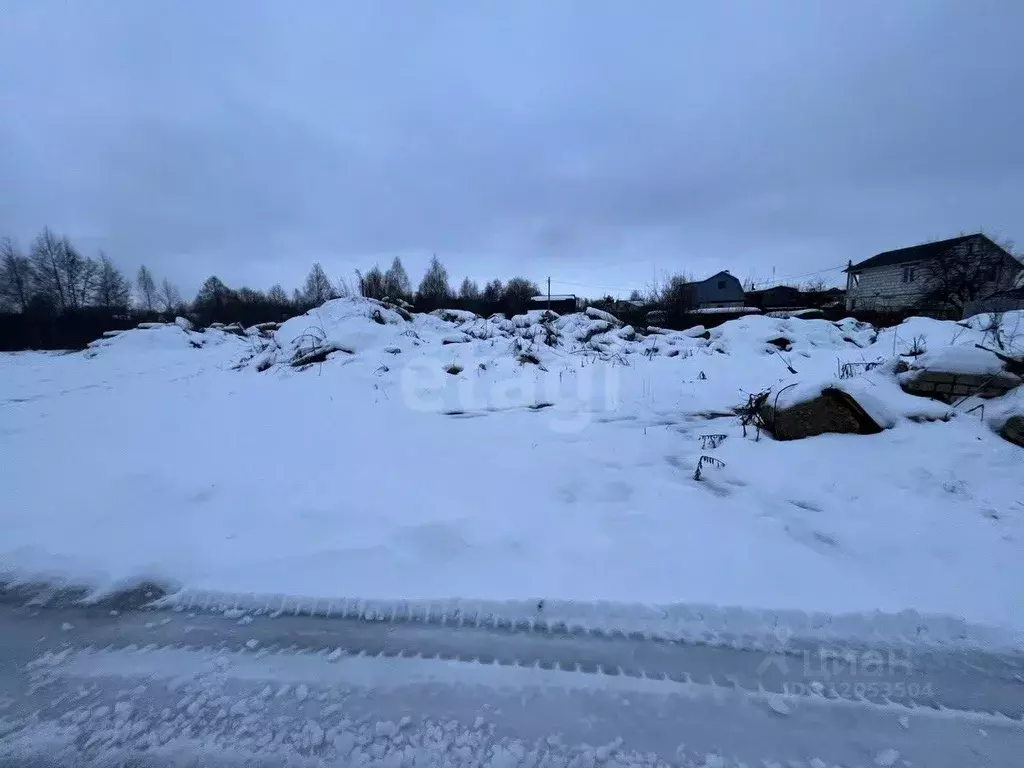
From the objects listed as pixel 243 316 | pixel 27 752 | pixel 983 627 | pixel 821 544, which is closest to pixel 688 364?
pixel 821 544

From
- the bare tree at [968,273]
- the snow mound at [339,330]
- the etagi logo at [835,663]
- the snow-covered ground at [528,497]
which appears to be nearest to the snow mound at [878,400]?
the snow-covered ground at [528,497]

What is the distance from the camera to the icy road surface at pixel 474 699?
59.0 inches

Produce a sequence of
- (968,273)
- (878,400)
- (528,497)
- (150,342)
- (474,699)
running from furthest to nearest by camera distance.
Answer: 1. (968,273)
2. (150,342)
3. (878,400)
4. (528,497)
5. (474,699)

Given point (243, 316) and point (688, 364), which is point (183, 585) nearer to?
point (688, 364)

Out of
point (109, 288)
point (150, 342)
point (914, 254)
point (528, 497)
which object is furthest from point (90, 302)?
point (914, 254)

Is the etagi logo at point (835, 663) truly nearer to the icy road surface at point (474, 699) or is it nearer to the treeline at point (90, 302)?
the icy road surface at point (474, 699)

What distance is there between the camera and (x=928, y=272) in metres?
26.4

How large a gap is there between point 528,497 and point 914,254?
3917 centimetres

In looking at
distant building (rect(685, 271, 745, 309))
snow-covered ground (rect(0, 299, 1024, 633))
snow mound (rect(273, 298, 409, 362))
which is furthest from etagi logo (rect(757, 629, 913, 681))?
distant building (rect(685, 271, 745, 309))

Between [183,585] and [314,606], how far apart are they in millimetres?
830

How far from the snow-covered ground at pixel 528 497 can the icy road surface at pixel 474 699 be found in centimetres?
29

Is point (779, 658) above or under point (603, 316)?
under

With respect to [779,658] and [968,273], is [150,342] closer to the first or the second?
[779,658]

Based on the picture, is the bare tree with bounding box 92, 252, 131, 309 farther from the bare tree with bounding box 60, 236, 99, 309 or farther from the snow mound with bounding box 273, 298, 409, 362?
the snow mound with bounding box 273, 298, 409, 362
